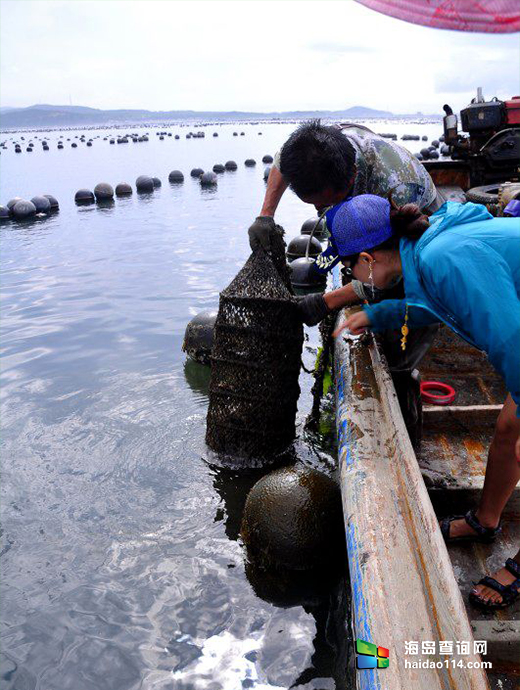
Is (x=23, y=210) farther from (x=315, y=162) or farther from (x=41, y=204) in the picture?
(x=315, y=162)

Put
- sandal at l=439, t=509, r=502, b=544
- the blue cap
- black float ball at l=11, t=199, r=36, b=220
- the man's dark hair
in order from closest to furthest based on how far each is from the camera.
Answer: the blue cap
sandal at l=439, t=509, r=502, b=544
the man's dark hair
black float ball at l=11, t=199, r=36, b=220

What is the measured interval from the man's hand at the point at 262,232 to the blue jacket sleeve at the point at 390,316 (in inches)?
45.5

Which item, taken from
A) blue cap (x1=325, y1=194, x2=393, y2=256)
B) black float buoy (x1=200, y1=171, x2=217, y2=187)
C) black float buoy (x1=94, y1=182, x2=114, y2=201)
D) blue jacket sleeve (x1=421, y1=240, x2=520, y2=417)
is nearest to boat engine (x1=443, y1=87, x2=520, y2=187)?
blue cap (x1=325, y1=194, x2=393, y2=256)

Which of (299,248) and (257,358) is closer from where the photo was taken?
(257,358)

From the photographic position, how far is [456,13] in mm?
3516

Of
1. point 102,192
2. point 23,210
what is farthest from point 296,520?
point 102,192

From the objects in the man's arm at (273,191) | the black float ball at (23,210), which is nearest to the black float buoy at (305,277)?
the man's arm at (273,191)

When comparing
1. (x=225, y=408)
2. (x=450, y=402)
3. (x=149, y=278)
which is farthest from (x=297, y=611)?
(x=149, y=278)

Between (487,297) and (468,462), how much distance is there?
5.91 feet

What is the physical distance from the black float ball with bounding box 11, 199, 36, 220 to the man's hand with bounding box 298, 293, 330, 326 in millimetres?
17364

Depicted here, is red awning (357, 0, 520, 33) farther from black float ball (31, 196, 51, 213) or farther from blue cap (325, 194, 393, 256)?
black float ball (31, 196, 51, 213)

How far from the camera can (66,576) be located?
3.95 metres

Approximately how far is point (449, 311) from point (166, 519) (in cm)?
301

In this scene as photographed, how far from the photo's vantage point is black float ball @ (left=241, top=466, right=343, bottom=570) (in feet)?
11.3
